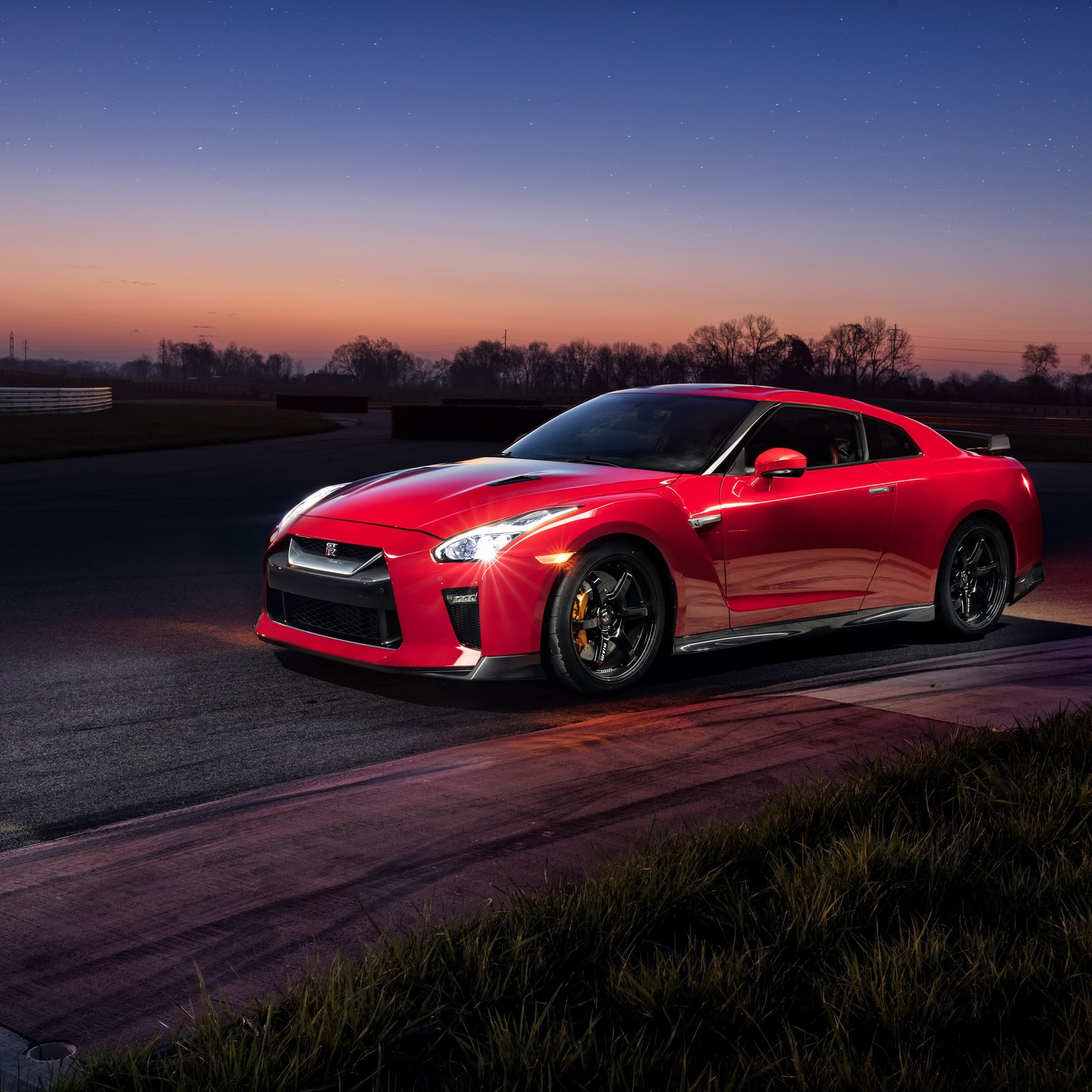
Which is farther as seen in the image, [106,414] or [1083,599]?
[106,414]

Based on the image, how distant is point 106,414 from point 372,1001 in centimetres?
5350

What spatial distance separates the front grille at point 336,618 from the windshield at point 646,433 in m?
1.67

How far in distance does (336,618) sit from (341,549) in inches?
13.9

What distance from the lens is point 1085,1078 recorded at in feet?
8.77

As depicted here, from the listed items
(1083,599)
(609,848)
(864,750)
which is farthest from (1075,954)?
(1083,599)

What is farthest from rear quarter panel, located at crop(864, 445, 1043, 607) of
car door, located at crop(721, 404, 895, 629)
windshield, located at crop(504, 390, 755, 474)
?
windshield, located at crop(504, 390, 755, 474)

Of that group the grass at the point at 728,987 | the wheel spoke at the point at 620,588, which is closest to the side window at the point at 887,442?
the wheel spoke at the point at 620,588

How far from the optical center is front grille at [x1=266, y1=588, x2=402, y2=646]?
20.6ft

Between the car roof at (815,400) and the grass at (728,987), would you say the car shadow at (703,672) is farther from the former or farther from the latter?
the grass at (728,987)

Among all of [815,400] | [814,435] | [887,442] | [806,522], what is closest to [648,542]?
[806,522]

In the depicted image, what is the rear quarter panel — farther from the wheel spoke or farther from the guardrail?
the guardrail

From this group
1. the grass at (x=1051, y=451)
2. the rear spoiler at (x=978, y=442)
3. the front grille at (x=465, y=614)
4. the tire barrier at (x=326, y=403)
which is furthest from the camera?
the tire barrier at (x=326, y=403)

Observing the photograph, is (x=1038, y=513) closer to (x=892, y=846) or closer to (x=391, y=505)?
(x=391, y=505)

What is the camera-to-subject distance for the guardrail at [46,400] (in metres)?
50.1
